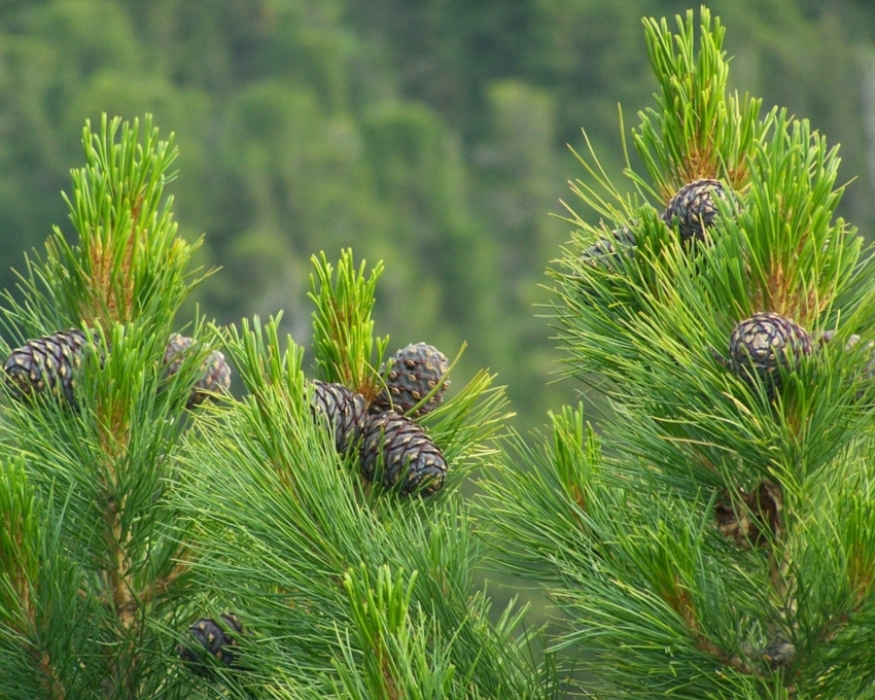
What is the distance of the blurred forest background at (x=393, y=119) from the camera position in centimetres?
2584

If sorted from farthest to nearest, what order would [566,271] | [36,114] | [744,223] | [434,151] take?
[434,151] → [36,114] → [566,271] → [744,223]

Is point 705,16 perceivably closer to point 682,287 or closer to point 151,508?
point 682,287

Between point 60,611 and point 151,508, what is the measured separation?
4.5 inches

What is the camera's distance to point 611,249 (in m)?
1.06

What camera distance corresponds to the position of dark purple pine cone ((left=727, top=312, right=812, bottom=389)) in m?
0.86

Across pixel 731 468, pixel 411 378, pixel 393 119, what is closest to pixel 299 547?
pixel 411 378

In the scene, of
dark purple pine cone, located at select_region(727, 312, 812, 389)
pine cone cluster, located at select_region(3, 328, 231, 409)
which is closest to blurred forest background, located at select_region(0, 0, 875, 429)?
pine cone cluster, located at select_region(3, 328, 231, 409)

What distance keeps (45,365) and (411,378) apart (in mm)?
304

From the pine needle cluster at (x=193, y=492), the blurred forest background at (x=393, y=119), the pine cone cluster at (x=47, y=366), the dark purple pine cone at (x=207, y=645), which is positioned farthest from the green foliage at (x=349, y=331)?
the blurred forest background at (x=393, y=119)

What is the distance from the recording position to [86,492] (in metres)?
1.03

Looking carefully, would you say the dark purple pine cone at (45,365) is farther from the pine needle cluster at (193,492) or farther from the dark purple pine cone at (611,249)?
the dark purple pine cone at (611,249)

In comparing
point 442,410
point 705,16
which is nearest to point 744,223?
point 705,16

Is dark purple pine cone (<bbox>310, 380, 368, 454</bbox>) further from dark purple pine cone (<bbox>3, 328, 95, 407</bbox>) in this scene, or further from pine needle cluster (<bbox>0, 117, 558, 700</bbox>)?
dark purple pine cone (<bbox>3, 328, 95, 407</bbox>)

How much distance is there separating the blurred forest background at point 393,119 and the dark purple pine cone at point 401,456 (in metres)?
21.7
